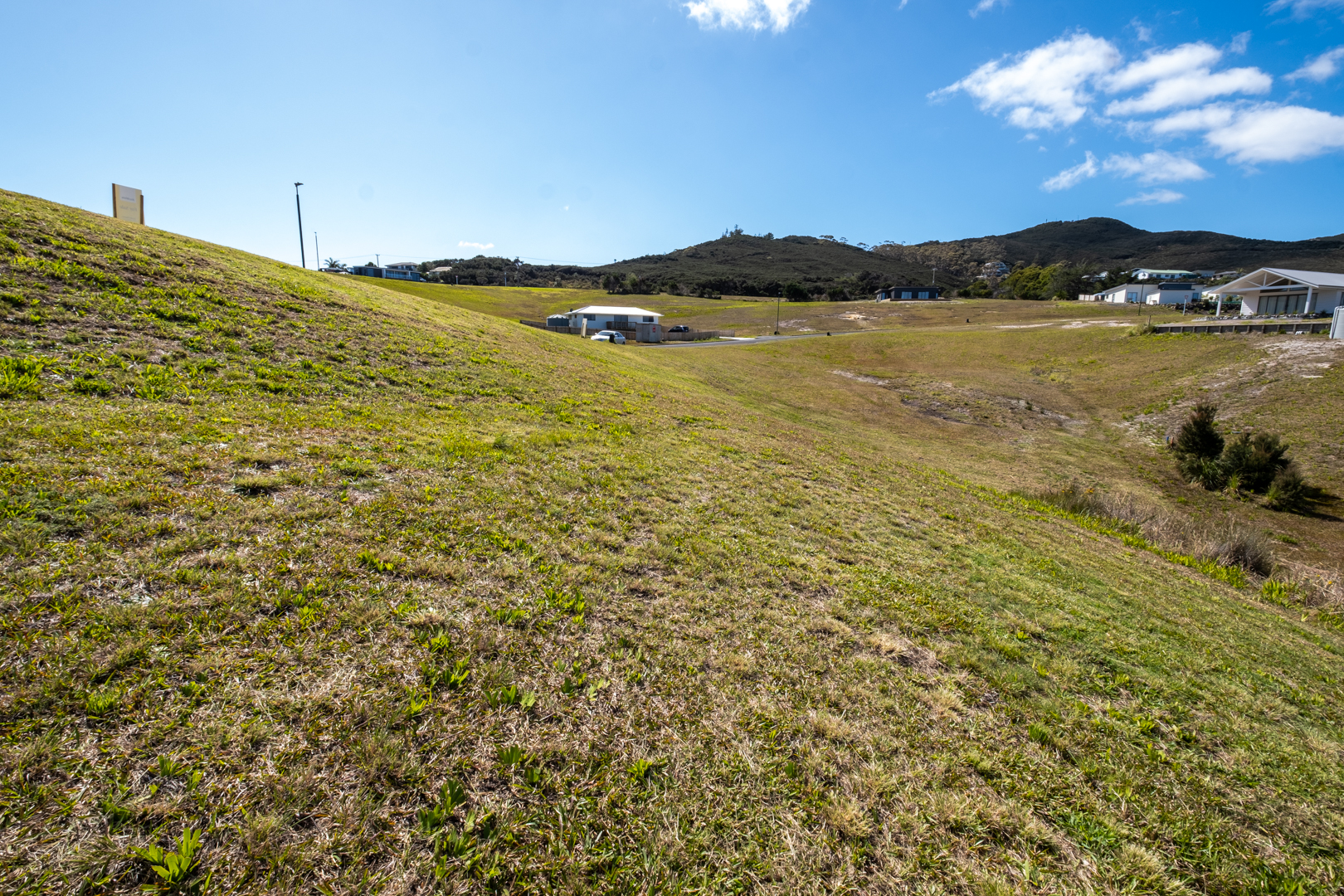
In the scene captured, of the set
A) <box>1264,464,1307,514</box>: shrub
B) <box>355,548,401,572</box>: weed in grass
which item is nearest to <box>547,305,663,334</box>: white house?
<box>1264,464,1307,514</box>: shrub

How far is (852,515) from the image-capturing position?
10.8 metres

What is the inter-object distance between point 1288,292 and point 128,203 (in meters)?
96.1

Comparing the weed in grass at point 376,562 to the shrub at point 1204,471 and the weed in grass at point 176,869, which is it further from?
the shrub at point 1204,471

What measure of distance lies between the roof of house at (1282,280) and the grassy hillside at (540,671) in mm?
68325

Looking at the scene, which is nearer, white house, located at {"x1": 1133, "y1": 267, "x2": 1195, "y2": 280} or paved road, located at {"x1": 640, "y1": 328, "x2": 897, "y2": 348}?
paved road, located at {"x1": 640, "y1": 328, "x2": 897, "y2": 348}

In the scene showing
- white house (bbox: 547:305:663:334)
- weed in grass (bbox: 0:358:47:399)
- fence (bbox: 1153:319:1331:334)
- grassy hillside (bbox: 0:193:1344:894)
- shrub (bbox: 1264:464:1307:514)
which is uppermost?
white house (bbox: 547:305:663:334)

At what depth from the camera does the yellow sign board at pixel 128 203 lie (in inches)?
862

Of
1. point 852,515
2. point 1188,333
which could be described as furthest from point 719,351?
point 1188,333

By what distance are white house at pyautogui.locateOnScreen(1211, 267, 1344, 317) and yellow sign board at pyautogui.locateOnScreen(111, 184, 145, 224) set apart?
89309mm

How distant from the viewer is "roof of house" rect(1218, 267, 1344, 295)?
169 ft

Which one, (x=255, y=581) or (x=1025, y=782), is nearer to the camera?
(x=1025, y=782)

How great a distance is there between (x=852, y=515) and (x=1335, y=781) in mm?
6626

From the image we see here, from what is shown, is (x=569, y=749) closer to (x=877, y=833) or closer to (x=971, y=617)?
(x=877, y=833)

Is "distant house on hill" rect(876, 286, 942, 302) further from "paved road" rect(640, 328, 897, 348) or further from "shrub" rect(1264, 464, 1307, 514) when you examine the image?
"shrub" rect(1264, 464, 1307, 514)
